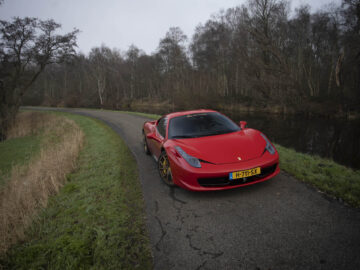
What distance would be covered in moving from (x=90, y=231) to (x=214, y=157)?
79.7 inches

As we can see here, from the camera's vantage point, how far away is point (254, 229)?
2.36m

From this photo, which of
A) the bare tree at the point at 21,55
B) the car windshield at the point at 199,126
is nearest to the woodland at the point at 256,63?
the bare tree at the point at 21,55

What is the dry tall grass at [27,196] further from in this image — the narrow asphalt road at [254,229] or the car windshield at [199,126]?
the car windshield at [199,126]

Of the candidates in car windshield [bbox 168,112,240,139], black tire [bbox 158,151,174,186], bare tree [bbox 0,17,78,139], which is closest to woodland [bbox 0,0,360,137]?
bare tree [bbox 0,17,78,139]

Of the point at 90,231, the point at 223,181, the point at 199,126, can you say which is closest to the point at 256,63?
the point at 199,126

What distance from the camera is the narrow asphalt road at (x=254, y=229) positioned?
191 cm

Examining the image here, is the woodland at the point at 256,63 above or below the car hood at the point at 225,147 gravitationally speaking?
above

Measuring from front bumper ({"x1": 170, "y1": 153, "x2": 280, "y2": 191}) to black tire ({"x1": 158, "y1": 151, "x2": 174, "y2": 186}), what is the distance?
0.44 m

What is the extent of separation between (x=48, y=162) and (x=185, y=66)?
28.8 m

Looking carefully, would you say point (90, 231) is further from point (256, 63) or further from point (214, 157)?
point (256, 63)

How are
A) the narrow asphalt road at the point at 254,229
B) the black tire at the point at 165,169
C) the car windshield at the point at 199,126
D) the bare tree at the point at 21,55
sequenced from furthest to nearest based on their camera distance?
the bare tree at the point at 21,55 → the car windshield at the point at 199,126 → the black tire at the point at 165,169 → the narrow asphalt road at the point at 254,229

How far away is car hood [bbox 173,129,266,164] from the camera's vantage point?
3.01m

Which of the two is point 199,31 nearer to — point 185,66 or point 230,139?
point 185,66

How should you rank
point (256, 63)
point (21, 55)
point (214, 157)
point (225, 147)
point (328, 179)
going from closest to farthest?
1. point (214, 157)
2. point (225, 147)
3. point (328, 179)
4. point (21, 55)
5. point (256, 63)
